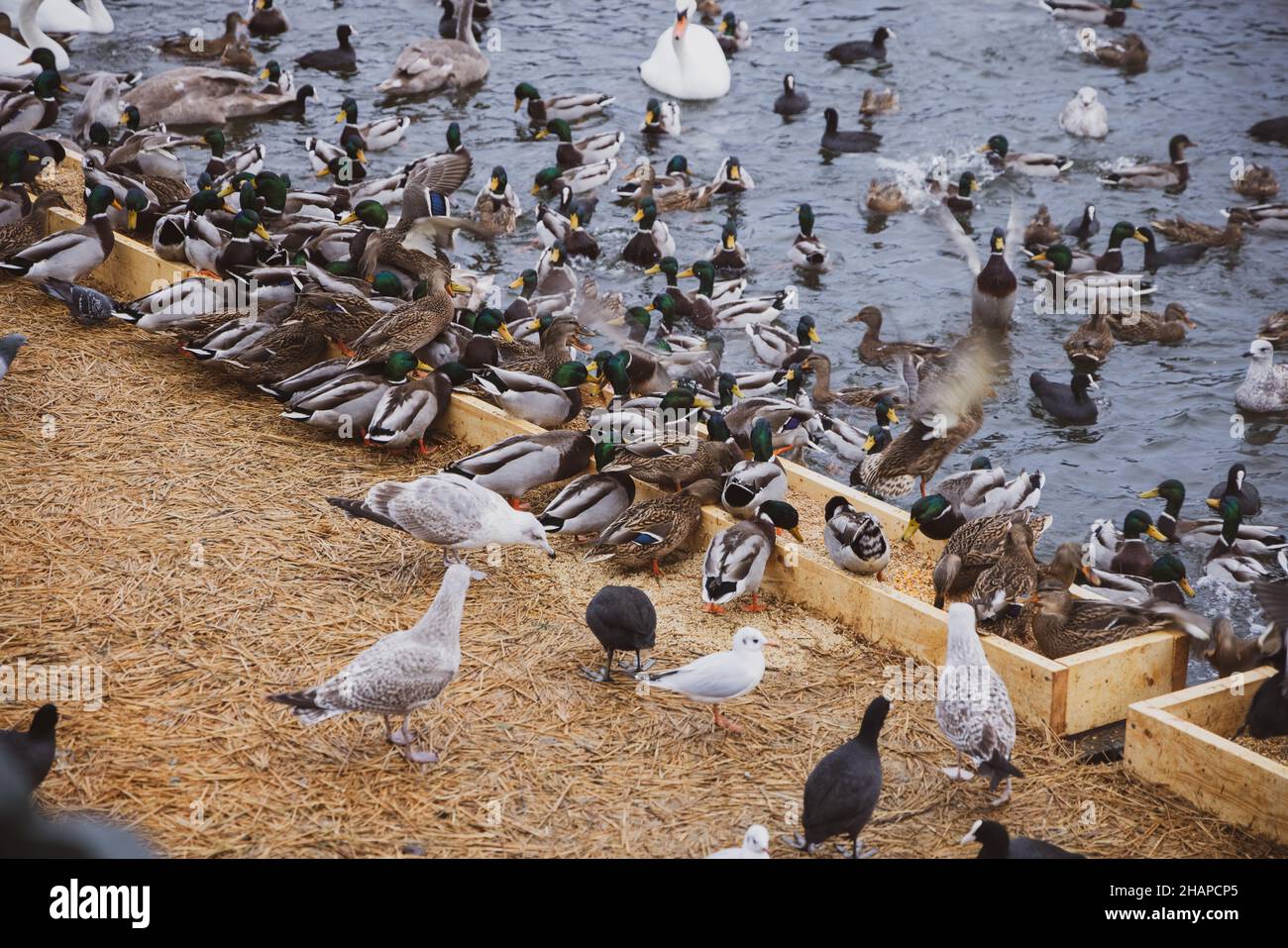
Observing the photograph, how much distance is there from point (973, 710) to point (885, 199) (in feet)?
33.7

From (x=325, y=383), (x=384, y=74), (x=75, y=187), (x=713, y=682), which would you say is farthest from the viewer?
(x=384, y=74)

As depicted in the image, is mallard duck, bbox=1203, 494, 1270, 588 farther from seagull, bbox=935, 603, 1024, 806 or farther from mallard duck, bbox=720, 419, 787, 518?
seagull, bbox=935, 603, 1024, 806

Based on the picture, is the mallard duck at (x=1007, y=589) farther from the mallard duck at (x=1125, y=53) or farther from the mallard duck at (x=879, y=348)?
the mallard duck at (x=1125, y=53)

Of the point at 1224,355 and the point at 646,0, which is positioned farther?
the point at 646,0

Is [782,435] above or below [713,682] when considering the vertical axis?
below

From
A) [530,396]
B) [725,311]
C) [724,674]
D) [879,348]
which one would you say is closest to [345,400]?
[530,396]

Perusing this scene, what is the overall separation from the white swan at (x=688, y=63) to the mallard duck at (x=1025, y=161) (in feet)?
11.9

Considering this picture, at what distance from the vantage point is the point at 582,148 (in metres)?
15.0

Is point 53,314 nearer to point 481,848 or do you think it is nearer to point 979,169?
point 481,848

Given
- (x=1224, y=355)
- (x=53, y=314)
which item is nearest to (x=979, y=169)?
(x=1224, y=355)

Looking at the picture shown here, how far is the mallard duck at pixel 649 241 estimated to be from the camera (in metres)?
12.9

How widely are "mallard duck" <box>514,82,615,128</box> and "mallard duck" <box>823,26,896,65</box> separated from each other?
321 cm

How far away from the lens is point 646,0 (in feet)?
65.1
